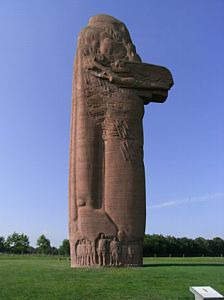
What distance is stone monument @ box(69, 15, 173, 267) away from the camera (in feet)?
52.0

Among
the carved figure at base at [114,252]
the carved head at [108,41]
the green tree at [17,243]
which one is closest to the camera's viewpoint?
the carved figure at base at [114,252]

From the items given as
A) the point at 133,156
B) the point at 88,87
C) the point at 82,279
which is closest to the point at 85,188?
the point at 133,156

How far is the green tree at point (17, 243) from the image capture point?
7375cm

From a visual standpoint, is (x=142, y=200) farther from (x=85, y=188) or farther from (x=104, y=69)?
(x=104, y=69)

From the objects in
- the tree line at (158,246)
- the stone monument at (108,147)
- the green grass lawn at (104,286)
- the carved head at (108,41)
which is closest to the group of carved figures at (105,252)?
the stone monument at (108,147)

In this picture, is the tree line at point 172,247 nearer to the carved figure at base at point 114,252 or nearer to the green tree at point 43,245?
the green tree at point 43,245

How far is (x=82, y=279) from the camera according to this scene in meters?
11.1

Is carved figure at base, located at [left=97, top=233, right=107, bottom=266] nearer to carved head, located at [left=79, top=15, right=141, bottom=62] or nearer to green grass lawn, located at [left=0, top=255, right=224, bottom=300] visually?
green grass lawn, located at [left=0, top=255, right=224, bottom=300]

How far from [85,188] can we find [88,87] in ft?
14.4

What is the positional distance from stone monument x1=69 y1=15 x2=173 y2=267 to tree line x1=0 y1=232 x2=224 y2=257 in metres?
39.0

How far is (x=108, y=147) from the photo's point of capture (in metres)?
17.0

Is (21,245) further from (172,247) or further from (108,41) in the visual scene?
(108,41)

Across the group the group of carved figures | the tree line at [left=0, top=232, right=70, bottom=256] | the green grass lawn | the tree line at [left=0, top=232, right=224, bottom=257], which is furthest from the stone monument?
the tree line at [left=0, top=232, right=70, bottom=256]

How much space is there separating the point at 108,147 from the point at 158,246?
4251cm
